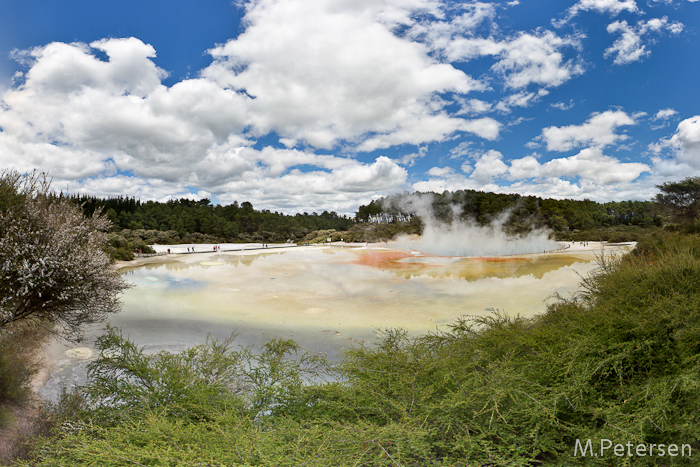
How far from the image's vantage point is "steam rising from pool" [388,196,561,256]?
1683 inches

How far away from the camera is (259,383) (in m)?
4.83

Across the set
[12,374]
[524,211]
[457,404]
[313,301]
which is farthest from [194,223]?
[457,404]

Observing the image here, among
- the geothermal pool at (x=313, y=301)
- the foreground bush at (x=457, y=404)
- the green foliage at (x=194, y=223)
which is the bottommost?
the geothermal pool at (x=313, y=301)

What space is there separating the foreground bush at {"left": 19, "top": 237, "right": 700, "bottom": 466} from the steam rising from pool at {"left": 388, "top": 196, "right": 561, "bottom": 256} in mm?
37249

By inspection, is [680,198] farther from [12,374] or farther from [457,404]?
[12,374]

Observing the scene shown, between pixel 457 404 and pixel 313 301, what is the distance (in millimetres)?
13966

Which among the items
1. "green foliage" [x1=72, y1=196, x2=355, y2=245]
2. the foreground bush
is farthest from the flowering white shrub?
"green foliage" [x1=72, y1=196, x2=355, y2=245]

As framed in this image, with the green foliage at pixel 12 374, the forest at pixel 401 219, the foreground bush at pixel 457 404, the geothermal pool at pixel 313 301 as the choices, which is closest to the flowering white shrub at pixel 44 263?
the green foliage at pixel 12 374

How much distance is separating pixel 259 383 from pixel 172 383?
3.98 feet

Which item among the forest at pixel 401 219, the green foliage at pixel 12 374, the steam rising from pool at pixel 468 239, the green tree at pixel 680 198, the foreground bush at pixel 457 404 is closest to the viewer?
the foreground bush at pixel 457 404

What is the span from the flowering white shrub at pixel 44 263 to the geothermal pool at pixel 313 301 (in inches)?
80.6

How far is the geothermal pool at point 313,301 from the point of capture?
11.4 meters

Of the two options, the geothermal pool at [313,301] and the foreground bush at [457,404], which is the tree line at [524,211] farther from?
the foreground bush at [457,404]

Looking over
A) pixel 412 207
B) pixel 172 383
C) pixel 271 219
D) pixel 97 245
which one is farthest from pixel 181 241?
pixel 172 383
